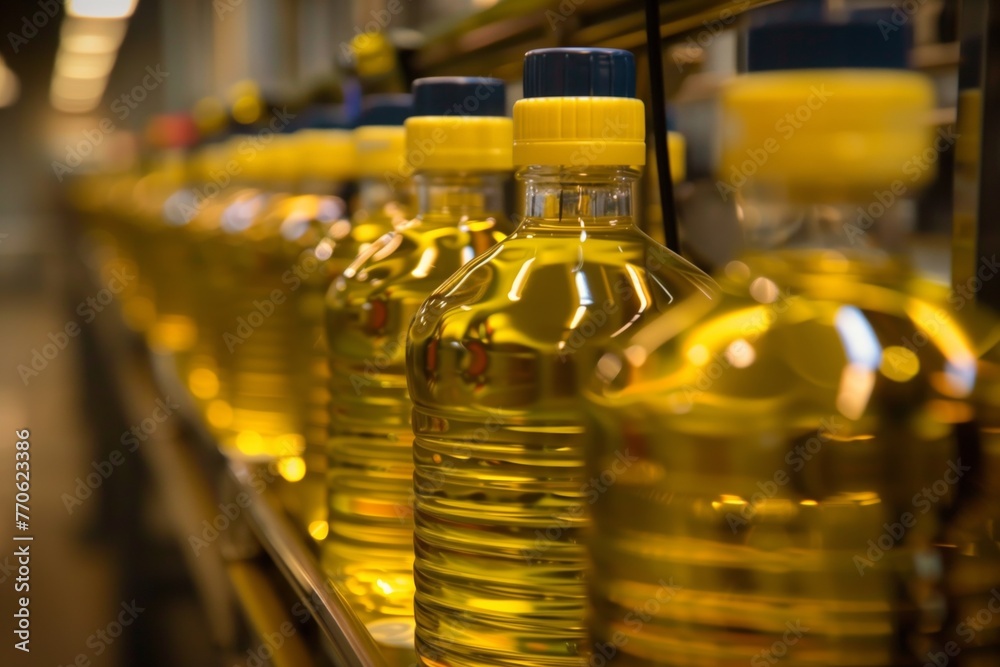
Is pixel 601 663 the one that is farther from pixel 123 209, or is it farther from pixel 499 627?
pixel 123 209

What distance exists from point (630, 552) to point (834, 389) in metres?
0.13

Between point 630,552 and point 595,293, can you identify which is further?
point 595,293

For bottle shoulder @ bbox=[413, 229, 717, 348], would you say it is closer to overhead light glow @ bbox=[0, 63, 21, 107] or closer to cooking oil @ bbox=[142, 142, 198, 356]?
cooking oil @ bbox=[142, 142, 198, 356]

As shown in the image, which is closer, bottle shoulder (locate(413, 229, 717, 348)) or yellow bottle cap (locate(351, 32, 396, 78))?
bottle shoulder (locate(413, 229, 717, 348))

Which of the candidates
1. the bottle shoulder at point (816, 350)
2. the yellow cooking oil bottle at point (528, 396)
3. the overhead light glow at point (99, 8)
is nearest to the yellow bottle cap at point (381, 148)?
the yellow cooking oil bottle at point (528, 396)

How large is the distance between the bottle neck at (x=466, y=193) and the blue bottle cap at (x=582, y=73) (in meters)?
0.34

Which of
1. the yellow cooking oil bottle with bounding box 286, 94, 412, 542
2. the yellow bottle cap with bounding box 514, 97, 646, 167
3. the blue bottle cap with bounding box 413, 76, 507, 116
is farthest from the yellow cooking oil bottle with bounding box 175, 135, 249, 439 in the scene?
the yellow bottle cap with bounding box 514, 97, 646, 167

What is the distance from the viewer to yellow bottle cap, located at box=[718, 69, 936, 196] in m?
0.49

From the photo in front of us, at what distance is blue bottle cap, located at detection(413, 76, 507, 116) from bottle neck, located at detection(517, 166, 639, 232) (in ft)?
0.56

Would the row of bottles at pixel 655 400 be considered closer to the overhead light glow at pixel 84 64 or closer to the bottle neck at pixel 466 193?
the bottle neck at pixel 466 193

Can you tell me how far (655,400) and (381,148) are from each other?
28.9 inches

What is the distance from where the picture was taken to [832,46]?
0.50 metres

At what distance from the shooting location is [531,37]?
1.28 m

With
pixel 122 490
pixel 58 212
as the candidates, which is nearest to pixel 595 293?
pixel 122 490
